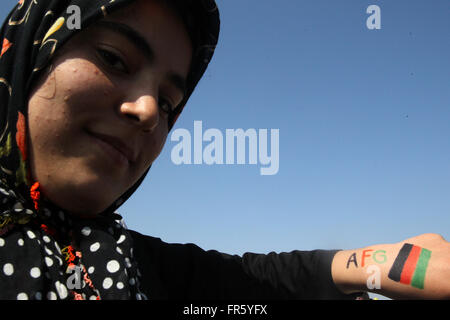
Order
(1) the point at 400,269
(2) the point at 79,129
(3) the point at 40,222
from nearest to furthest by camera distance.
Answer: (2) the point at 79,129, (3) the point at 40,222, (1) the point at 400,269

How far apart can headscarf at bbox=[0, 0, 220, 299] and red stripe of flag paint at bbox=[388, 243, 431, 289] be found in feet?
3.54

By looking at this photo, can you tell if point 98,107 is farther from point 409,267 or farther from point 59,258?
point 409,267

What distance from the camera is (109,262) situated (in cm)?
132

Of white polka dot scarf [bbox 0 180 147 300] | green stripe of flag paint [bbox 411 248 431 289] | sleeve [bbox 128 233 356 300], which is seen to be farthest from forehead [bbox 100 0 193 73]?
green stripe of flag paint [bbox 411 248 431 289]

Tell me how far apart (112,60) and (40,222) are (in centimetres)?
68

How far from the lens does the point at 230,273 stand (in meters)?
1.83

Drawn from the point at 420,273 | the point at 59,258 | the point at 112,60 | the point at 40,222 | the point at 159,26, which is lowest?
the point at 420,273

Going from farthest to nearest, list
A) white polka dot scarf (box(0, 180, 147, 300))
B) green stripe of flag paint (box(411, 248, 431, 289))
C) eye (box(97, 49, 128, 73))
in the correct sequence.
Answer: green stripe of flag paint (box(411, 248, 431, 289))
eye (box(97, 49, 128, 73))
white polka dot scarf (box(0, 180, 147, 300))

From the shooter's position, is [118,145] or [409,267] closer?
[118,145]

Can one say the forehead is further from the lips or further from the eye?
the lips

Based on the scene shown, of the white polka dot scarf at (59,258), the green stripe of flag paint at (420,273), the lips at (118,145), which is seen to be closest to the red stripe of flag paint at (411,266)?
the green stripe of flag paint at (420,273)

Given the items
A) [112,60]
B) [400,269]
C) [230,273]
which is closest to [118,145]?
[112,60]

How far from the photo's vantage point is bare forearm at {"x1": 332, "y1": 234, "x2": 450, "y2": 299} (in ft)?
4.38
